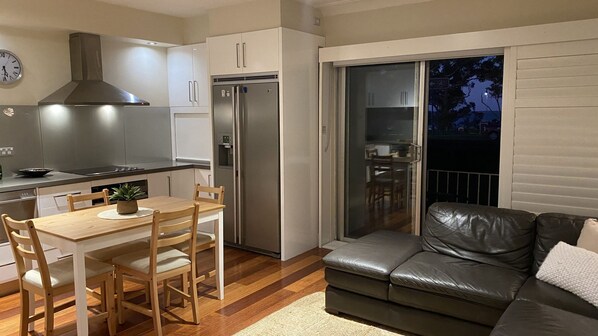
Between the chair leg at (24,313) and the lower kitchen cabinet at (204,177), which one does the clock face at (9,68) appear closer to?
the lower kitchen cabinet at (204,177)

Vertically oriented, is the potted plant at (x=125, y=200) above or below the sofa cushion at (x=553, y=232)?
above

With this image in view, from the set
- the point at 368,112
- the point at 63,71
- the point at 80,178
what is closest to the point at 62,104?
the point at 63,71

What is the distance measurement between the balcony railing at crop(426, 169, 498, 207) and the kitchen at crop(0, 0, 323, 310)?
124 cm

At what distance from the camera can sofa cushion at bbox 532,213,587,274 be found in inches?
118

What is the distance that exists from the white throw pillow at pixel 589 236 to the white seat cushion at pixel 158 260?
2576 mm

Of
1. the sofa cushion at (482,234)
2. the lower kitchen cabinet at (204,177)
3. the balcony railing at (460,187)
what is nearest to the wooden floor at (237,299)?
the lower kitchen cabinet at (204,177)

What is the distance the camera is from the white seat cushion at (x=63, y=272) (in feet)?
9.29

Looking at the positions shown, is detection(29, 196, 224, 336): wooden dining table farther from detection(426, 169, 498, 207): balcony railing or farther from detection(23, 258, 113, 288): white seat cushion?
detection(426, 169, 498, 207): balcony railing

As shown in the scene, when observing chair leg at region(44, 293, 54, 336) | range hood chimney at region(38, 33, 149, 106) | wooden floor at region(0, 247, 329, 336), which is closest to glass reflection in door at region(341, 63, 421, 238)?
wooden floor at region(0, 247, 329, 336)

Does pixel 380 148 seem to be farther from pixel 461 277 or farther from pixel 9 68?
pixel 9 68

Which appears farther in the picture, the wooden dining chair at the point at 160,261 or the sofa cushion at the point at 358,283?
the sofa cushion at the point at 358,283

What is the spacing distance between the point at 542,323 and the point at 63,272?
2.81 meters

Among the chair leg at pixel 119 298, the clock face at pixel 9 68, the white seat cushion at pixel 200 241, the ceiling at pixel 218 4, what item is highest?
the ceiling at pixel 218 4

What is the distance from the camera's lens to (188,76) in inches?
215
